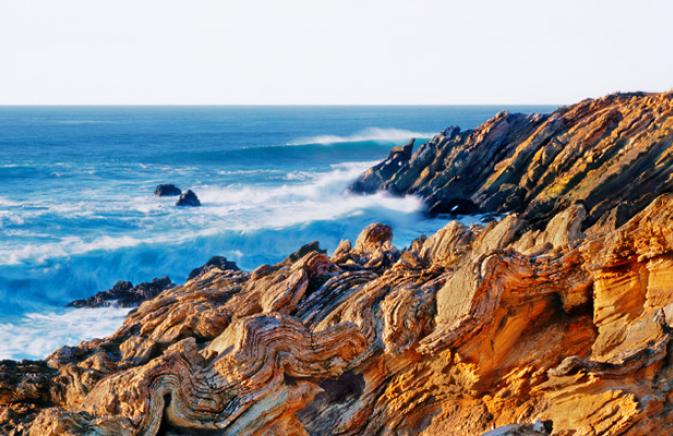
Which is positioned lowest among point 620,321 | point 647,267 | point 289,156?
point 289,156

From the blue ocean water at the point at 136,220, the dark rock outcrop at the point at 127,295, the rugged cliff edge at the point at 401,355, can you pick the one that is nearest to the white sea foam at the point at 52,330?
the blue ocean water at the point at 136,220

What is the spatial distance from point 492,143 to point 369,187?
35.5 ft

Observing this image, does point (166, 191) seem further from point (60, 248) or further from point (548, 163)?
point (548, 163)

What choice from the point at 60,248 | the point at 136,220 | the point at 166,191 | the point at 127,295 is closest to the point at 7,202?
the point at 166,191

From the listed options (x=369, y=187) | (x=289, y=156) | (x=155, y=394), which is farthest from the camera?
(x=289, y=156)

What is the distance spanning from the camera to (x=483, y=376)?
995 cm

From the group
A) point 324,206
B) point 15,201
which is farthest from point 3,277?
point 324,206

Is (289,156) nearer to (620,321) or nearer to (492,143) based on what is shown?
(492,143)

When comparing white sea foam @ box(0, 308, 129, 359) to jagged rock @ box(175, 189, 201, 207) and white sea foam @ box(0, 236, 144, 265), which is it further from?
jagged rock @ box(175, 189, 201, 207)

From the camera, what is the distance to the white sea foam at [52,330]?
21984mm

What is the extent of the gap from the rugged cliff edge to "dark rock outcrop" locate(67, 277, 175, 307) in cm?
1175

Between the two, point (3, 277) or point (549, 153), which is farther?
point (549, 153)

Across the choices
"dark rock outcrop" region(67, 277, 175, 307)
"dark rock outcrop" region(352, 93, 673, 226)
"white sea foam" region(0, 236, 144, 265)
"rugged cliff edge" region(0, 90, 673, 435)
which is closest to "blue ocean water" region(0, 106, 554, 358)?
"white sea foam" region(0, 236, 144, 265)

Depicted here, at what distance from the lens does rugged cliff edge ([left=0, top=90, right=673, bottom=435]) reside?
27.4 ft
